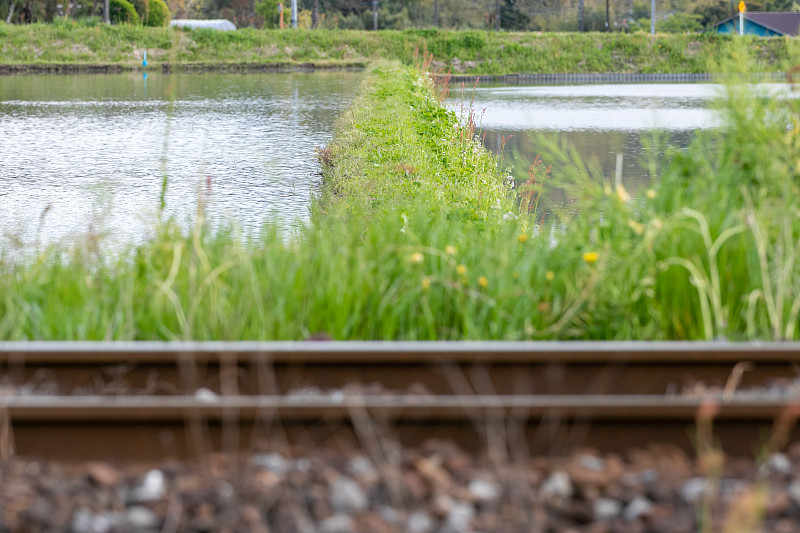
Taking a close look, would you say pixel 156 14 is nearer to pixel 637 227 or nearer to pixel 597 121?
pixel 597 121

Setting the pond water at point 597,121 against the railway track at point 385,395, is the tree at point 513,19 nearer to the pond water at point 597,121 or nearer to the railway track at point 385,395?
the pond water at point 597,121

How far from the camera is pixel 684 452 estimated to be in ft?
8.12

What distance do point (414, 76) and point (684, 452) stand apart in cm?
1606

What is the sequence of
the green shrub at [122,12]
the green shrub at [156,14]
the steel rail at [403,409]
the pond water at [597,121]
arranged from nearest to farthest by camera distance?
the steel rail at [403,409] → the pond water at [597,121] → the green shrub at [122,12] → the green shrub at [156,14]

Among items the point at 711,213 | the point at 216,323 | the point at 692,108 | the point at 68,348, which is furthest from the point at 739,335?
the point at 692,108

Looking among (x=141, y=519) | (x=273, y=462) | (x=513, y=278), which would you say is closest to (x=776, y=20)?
(x=513, y=278)

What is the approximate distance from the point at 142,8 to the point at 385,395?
5699 centimetres

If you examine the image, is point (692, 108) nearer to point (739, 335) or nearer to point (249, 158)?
point (249, 158)

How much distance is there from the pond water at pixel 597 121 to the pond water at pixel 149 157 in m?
2.22

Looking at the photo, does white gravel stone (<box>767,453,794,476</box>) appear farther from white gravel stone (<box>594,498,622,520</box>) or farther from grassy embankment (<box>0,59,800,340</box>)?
grassy embankment (<box>0,59,800,340</box>)

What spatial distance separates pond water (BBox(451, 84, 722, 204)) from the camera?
1188 centimetres

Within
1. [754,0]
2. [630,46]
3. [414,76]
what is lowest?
[414,76]

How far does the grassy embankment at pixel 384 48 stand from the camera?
42812mm

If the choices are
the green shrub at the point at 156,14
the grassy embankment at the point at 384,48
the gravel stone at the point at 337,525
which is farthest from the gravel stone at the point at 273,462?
the green shrub at the point at 156,14
